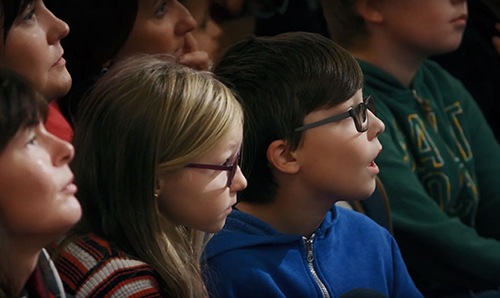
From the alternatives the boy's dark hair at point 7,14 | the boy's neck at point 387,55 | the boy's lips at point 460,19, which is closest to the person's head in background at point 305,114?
the boy's dark hair at point 7,14

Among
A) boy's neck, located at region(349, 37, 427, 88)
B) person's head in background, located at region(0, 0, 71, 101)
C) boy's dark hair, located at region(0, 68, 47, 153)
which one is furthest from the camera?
boy's neck, located at region(349, 37, 427, 88)

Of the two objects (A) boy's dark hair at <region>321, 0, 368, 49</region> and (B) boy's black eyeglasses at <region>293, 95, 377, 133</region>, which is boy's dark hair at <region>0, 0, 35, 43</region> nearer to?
(B) boy's black eyeglasses at <region>293, 95, 377, 133</region>

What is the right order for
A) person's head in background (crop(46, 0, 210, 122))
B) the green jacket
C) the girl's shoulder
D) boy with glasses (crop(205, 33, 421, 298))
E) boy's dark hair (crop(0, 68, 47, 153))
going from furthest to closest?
the green jacket < person's head in background (crop(46, 0, 210, 122)) < boy with glasses (crop(205, 33, 421, 298)) < the girl's shoulder < boy's dark hair (crop(0, 68, 47, 153))

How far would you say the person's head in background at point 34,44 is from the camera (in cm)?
115

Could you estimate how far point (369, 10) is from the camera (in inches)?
72.1

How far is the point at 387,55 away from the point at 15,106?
1103 mm

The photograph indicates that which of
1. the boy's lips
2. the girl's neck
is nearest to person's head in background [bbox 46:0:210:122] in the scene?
the girl's neck

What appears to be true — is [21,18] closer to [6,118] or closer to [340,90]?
[6,118]

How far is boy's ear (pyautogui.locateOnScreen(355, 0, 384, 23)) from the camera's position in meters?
1.82

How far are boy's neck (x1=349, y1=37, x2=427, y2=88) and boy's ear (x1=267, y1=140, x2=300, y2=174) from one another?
58 centimetres

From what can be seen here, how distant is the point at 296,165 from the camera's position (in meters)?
1.29

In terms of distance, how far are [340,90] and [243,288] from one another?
332mm

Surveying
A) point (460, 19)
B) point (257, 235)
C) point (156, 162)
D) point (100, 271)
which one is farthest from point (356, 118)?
point (460, 19)

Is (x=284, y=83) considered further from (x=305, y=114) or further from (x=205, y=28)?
(x=205, y=28)
